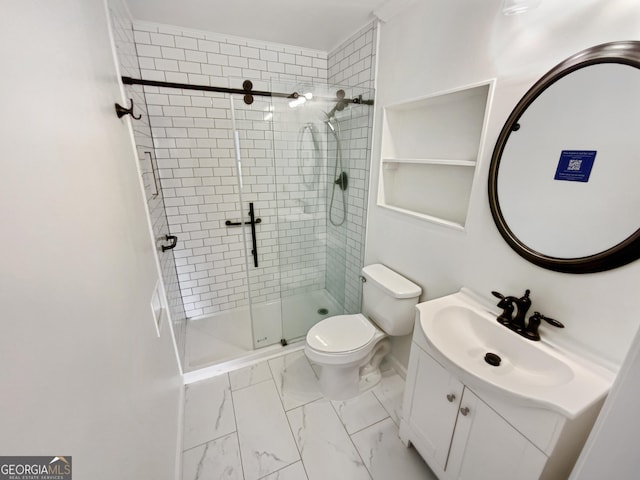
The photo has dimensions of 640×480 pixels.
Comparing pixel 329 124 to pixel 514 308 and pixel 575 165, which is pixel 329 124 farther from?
pixel 514 308

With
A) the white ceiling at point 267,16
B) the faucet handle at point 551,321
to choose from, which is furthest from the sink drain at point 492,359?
the white ceiling at point 267,16

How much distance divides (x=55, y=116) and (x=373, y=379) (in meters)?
2.13

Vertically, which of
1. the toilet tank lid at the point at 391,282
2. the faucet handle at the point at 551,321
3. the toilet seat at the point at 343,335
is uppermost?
the faucet handle at the point at 551,321

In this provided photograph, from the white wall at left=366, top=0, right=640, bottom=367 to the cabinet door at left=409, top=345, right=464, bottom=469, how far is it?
446 millimetres

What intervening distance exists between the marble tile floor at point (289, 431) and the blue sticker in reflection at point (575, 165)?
158 cm

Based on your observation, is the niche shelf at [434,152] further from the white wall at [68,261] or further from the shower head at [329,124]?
the white wall at [68,261]

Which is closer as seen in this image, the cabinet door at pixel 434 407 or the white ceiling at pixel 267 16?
the cabinet door at pixel 434 407

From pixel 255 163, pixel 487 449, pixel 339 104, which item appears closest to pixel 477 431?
pixel 487 449

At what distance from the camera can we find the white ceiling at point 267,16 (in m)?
1.62

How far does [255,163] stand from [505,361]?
226cm

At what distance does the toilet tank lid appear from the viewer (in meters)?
1.63

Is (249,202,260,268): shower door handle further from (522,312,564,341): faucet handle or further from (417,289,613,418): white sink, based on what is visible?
(522,312,564,341): faucet handle

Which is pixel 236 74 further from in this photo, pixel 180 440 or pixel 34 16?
pixel 180 440

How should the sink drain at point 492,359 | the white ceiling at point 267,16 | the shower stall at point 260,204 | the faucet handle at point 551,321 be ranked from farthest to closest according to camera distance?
1. the shower stall at point 260,204
2. the white ceiling at point 267,16
3. the sink drain at point 492,359
4. the faucet handle at point 551,321
